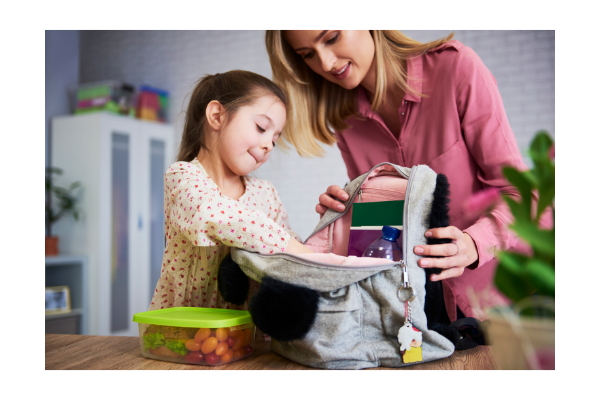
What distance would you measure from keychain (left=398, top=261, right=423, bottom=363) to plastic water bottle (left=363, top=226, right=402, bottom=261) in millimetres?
67

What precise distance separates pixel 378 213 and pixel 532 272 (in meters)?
0.40

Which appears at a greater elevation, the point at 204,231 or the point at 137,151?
the point at 137,151

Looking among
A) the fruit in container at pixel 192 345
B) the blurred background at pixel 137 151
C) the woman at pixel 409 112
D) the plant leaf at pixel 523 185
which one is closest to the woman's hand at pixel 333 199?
the woman at pixel 409 112

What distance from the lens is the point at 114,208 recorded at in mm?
2994

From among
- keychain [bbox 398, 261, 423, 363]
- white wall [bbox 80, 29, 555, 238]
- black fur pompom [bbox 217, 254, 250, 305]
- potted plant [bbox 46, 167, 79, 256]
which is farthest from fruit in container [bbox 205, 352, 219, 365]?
potted plant [bbox 46, 167, 79, 256]

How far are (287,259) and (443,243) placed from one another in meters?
0.23

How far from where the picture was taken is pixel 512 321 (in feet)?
1.26

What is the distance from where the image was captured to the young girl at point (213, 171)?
30.5 inches

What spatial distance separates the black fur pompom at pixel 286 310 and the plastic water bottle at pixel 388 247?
0.15 metres

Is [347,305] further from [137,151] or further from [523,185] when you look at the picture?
[137,151]

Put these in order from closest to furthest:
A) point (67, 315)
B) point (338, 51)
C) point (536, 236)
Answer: point (536, 236) < point (338, 51) < point (67, 315)

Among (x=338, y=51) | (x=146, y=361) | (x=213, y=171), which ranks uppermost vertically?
(x=338, y=51)

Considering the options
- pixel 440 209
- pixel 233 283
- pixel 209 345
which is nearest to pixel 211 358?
pixel 209 345
